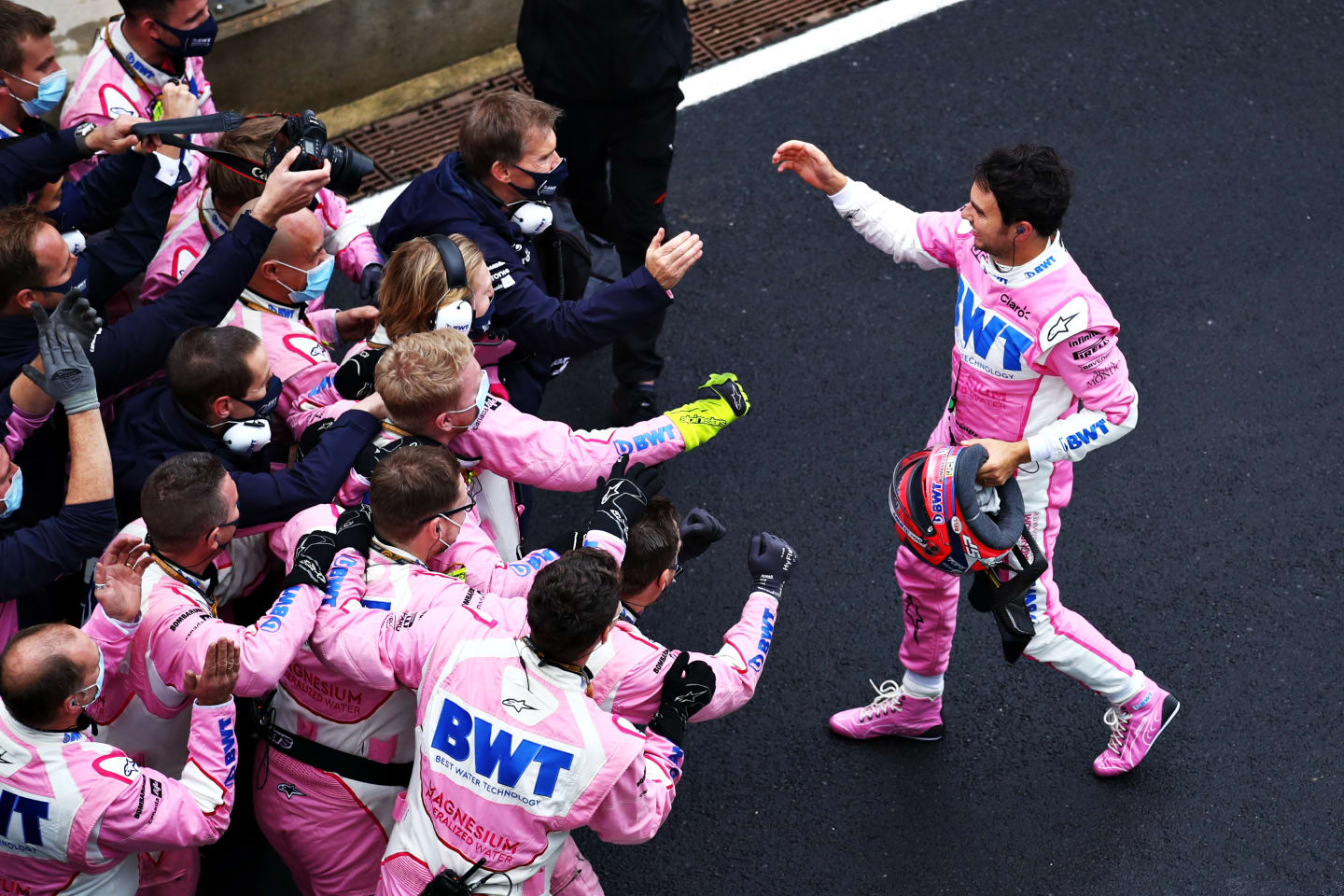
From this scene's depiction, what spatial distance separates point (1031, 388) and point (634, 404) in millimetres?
2139

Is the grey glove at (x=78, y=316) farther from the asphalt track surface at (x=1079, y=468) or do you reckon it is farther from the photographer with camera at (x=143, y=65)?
the asphalt track surface at (x=1079, y=468)

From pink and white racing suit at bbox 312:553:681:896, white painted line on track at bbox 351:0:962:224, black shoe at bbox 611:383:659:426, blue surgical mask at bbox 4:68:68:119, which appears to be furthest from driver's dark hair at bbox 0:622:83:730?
white painted line on track at bbox 351:0:962:224

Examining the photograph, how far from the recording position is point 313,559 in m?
3.40

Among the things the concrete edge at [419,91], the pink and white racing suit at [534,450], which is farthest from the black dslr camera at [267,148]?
the concrete edge at [419,91]

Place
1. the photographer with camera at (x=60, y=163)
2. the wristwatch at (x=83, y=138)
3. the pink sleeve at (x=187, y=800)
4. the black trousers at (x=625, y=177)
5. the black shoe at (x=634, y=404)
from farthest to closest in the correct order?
the black shoe at (x=634, y=404) → the black trousers at (x=625, y=177) → the wristwatch at (x=83, y=138) → the photographer with camera at (x=60, y=163) → the pink sleeve at (x=187, y=800)

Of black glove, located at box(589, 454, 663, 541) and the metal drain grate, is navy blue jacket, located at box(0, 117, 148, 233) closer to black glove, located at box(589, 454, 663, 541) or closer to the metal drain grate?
black glove, located at box(589, 454, 663, 541)

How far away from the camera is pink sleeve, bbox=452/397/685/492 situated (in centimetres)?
385

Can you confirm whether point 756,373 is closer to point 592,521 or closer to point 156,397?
point 592,521

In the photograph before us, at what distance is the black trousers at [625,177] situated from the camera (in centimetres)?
530

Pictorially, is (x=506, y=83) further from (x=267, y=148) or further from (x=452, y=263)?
(x=452, y=263)

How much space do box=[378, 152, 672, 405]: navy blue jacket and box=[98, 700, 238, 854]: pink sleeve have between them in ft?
5.23

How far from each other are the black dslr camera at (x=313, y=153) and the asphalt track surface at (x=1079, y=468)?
5.20 feet

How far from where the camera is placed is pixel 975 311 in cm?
390

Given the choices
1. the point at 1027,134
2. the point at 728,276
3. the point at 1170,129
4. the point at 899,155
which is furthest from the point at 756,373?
the point at 1170,129
